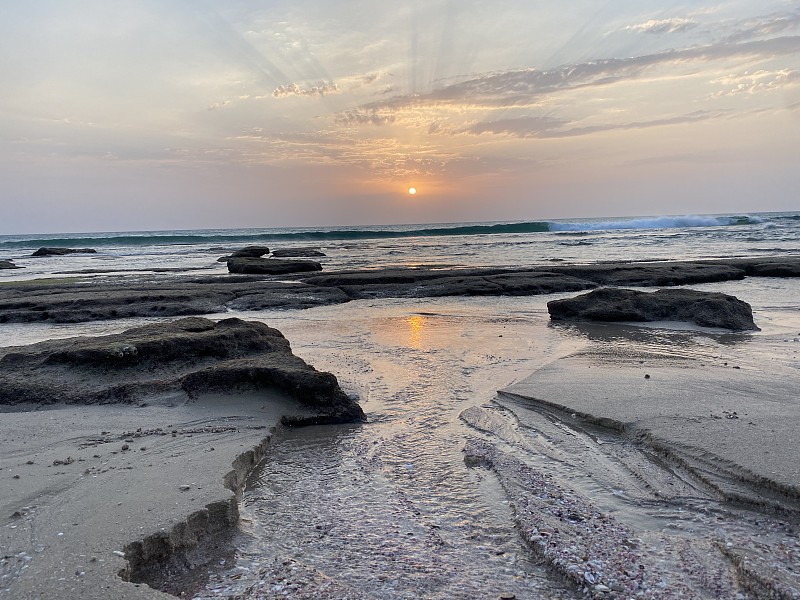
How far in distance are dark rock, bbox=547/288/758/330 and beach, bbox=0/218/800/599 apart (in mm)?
1605

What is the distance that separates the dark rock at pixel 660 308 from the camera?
863 centimetres

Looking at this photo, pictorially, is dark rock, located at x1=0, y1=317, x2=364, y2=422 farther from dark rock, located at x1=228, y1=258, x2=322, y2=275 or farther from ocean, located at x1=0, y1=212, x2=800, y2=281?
ocean, located at x1=0, y1=212, x2=800, y2=281

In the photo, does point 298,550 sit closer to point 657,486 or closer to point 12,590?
point 12,590

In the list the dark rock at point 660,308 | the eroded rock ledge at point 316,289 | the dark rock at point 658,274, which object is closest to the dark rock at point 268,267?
the eroded rock ledge at point 316,289

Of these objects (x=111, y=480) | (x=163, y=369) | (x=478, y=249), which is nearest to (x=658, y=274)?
(x=163, y=369)

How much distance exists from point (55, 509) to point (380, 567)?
5.79ft

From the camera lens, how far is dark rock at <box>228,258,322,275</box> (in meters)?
20.1

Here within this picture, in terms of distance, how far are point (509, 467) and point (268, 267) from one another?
1749 cm

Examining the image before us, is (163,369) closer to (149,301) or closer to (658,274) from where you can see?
(149,301)

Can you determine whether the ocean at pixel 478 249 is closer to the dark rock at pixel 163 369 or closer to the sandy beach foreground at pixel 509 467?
the dark rock at pixel 163 369

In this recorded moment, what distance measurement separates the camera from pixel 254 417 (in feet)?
15.6

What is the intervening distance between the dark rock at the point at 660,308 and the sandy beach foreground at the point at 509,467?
1.69 m

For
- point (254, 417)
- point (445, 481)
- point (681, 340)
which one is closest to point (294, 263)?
point (681, 340)

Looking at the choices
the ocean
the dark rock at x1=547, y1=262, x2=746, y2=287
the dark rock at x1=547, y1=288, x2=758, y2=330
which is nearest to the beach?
the dark rock at x1=547, y1=288, x2=758, y2=330
